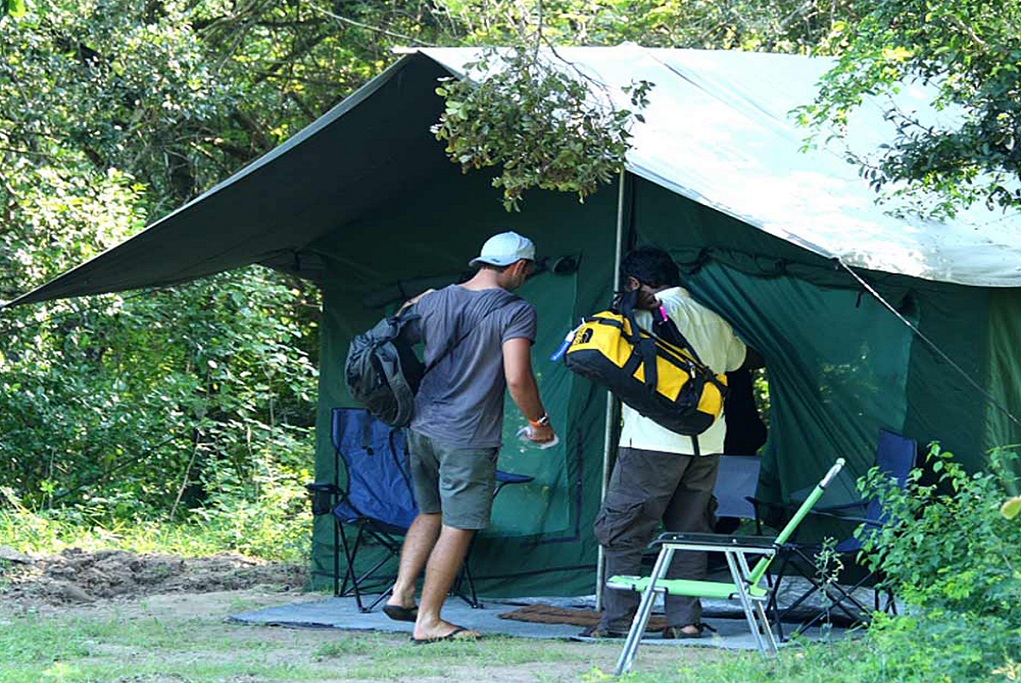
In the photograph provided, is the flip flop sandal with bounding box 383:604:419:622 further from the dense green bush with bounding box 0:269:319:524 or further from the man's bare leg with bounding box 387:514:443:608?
the dense green bush with bounding box 0:269:319:524

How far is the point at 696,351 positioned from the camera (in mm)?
4969

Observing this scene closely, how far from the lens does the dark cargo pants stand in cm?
487

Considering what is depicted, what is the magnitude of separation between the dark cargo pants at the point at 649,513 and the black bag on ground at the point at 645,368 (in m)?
0.16

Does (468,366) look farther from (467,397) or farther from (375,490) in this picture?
(375,490)

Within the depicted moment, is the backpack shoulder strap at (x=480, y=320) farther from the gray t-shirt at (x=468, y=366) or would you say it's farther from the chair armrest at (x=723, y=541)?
the chair armrest at (x=723, y=541)

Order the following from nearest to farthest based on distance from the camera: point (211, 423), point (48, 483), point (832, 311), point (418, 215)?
point (832, 311)
point (418, 215)
point (48, 483)
point (211, 423)

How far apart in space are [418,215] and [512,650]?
7.54 feet

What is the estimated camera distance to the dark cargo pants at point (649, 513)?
487 cm

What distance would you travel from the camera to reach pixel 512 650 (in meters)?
4.68

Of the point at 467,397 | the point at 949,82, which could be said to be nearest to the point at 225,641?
the point at 467,397

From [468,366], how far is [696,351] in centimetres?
76

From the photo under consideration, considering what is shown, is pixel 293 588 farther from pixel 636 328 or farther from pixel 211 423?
pixel 211 423

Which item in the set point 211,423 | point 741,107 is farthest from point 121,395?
point 741,107

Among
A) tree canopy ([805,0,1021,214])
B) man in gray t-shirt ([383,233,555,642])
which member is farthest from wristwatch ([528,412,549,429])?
tree canopy ([805,0,1021,214])
